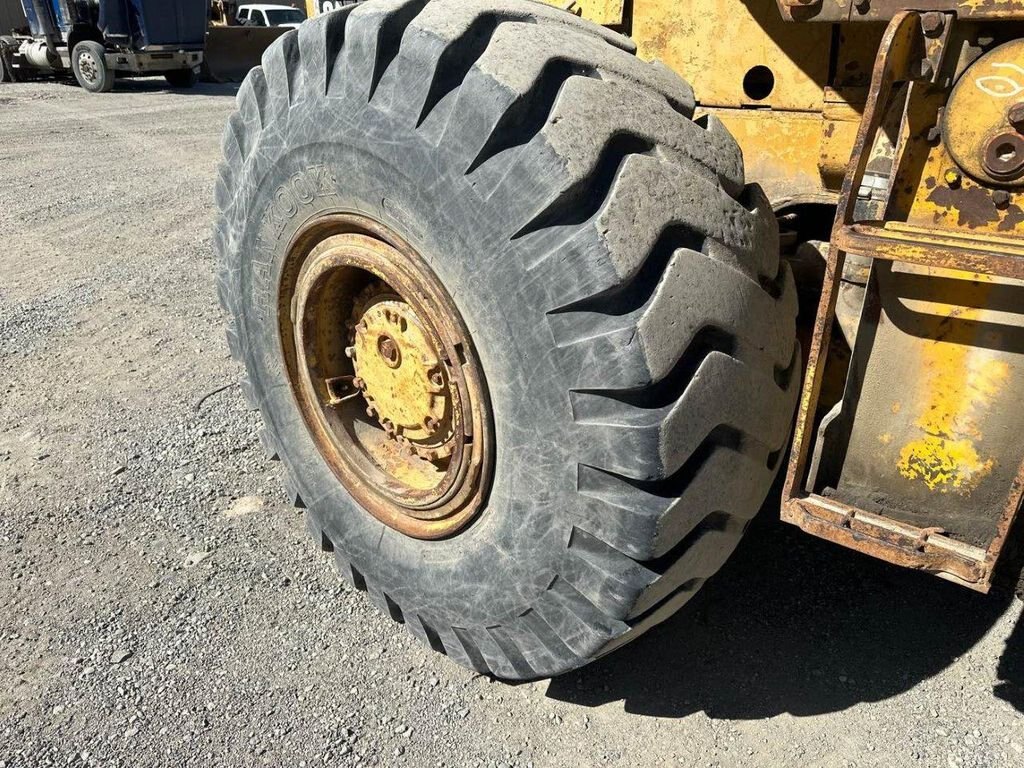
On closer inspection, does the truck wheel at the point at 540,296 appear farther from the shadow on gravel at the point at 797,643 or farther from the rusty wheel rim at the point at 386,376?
the shadow on gravel at the point at 797,643

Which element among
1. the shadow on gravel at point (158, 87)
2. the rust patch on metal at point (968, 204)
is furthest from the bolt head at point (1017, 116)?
the shadow on gravel at point (158, 87)

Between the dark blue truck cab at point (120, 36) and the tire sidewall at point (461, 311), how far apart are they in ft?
54.9

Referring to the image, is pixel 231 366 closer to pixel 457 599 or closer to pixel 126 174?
pixel 457 599

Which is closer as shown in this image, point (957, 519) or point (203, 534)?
point (957, 519)

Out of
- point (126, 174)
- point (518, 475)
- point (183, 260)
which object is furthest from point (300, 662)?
point (126, 174)

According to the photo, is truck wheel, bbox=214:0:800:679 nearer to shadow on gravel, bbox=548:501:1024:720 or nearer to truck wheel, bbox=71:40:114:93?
shadow on gravel, bbox=548:501:1024:720

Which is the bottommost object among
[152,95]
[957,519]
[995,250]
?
[152,95]

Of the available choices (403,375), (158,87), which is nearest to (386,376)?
(403,375)

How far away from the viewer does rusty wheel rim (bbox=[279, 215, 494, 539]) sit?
1.91 meters

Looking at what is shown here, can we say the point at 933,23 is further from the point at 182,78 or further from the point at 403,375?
the point at 182,78

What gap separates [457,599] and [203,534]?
1.33 m

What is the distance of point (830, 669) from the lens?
93.0 inches

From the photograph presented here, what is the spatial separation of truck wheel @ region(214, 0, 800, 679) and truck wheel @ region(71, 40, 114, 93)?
1691 cm

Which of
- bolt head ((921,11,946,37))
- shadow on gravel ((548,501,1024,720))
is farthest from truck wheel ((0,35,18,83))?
bolt head ((921,11,946,37))
